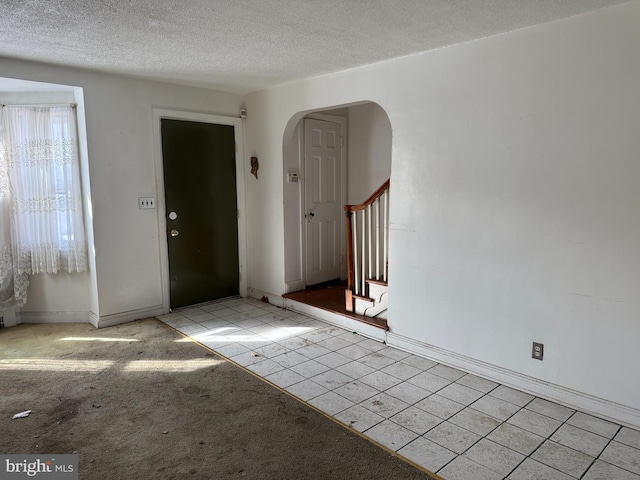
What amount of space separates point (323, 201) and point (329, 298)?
126 cm

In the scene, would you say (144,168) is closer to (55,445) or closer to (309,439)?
(55,445)

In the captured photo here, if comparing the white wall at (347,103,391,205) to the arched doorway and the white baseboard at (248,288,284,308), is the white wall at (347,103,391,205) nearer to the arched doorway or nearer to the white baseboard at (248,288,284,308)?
the arched doorway

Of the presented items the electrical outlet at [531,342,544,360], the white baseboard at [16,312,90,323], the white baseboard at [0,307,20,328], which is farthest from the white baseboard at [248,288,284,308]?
the electrical outlet at [531,342,544,360]

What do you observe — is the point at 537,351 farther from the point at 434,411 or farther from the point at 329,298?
the point at 329,298

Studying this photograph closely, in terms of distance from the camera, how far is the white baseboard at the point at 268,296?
4.91 meters

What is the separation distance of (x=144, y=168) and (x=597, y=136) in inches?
155

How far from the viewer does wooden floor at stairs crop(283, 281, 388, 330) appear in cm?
399

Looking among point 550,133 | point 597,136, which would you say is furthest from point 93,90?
point 597,136

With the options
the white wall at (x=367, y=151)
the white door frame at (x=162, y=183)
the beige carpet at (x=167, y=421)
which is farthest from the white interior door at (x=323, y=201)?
the beige carpet at (x=167, y=421)

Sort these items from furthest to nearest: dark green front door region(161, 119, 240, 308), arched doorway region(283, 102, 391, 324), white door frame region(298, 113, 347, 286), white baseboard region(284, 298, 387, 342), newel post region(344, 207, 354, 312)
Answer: white door frame region(298, 113, 347, 286) < arched doorway region(283, 102, 391, 324) < dark green front door region(161, 119, 240, 308) < newel post region(344, 207, 354, 312) < white baseboard region(284, 298, 387, 342)

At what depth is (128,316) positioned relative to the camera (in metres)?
4.40

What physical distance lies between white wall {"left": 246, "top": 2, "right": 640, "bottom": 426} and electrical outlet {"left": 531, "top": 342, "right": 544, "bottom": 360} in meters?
0.06

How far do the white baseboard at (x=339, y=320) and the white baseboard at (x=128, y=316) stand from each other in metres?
1.41

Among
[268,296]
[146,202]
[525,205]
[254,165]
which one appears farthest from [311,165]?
[525,205]
